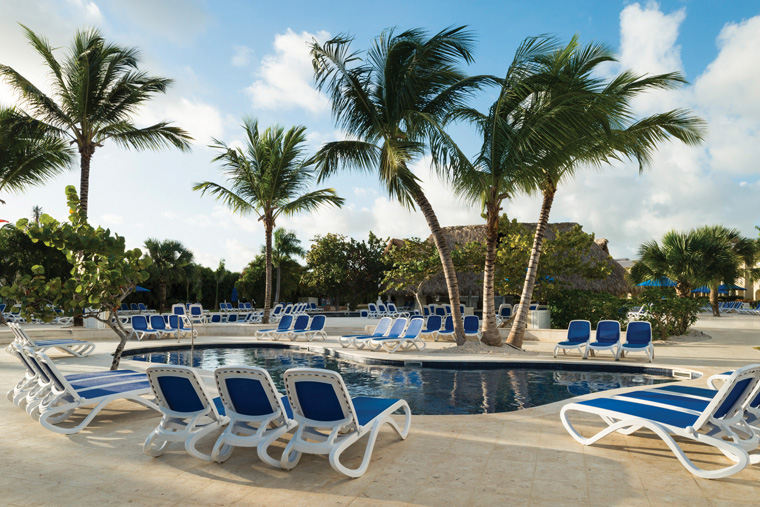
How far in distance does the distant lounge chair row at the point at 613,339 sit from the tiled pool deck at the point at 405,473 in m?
6.12

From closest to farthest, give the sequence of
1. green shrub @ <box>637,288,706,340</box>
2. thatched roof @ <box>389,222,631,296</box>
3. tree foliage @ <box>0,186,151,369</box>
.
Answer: tree foliage @ <box>0,186,151,369</box>
green shrub @ <box>637,288,706,340</box>
thatched roof @ <box>389,222,631,296</box>

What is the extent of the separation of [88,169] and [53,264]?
321 inches

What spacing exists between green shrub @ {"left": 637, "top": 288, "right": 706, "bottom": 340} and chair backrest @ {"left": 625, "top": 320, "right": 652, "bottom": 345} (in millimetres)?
3842

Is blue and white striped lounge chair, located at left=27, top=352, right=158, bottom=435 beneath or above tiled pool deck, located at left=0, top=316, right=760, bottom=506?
above

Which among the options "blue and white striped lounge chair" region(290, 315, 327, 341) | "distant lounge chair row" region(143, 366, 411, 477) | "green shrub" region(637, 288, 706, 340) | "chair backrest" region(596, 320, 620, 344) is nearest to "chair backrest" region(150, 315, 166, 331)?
"blue and white striped lounge chair" region(290, 315, 327, 341)

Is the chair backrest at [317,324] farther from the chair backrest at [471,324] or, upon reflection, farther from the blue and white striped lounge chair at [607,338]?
the blue and white striped lounge chair at [607,338]

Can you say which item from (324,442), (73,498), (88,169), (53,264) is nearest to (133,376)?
(73,498)

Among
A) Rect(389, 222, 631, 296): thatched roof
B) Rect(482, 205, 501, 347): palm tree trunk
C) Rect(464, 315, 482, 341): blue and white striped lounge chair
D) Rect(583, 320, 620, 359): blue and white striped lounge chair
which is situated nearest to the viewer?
Rect(583, 320, 620, 359): blue and white striped lounge chair

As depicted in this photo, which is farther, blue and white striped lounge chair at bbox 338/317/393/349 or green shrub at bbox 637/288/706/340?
green shrub at bbox 637/288/706/340

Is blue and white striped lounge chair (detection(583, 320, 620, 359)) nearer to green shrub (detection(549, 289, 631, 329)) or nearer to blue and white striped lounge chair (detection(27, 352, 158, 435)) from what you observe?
green shrub (detection(549, 289, 631, 329))

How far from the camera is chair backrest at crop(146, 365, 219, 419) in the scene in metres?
3.91

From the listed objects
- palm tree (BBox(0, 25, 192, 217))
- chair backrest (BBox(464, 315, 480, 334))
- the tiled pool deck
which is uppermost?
palm tree (BBox(0, 25, 192, 217))

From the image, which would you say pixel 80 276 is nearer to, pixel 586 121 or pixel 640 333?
pixel 586 121

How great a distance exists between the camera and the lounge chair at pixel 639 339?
10.2 m
